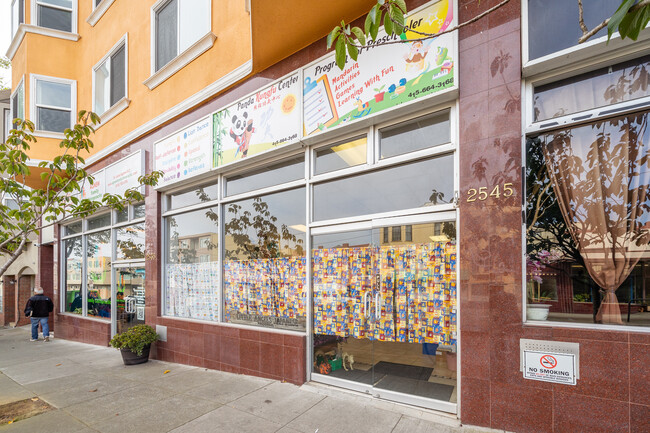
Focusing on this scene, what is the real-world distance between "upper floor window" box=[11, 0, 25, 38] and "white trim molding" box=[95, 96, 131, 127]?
5679 millimetres

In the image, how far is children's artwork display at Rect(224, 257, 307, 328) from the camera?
17.9 feet

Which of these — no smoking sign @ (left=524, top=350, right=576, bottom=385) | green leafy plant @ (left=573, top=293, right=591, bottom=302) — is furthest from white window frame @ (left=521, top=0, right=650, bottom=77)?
no smoking sign @ (left=524, top=350, right=576, bottom=385)

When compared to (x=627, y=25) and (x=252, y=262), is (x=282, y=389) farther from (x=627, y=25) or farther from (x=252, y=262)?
(x=627, y=25)

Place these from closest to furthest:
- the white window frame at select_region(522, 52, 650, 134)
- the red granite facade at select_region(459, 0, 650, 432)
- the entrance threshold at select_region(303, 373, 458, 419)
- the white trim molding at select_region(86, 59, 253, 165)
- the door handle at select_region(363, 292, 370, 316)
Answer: the red granite facade at select_region(459, 0, 650, 432), the white window frame at select_region(522, 52, 650, 134), the entrance threshold at select_region(303, 373, 458, 419), the door handle at select_region(363, 292, 370, 316), the white trim molding at select_region(86, 59, 253, 165)

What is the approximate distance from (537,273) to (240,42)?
5680 mm

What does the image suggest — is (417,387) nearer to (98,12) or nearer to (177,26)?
(177,26)

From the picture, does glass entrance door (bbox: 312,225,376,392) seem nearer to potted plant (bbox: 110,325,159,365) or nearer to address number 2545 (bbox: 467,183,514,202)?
address number 2545 (bbox: 467,183,514,202)

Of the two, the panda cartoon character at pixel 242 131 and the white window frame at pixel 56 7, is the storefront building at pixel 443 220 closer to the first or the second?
the panda cartoon character at pixel 242 131

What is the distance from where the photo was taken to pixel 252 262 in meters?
6.12

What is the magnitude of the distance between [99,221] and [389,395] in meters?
9.34

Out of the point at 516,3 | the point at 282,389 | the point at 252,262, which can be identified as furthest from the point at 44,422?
the point at 516,3

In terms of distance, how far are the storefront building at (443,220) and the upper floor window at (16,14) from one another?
9.67m

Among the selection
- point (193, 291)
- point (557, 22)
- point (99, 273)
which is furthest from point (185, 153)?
point (557, 22)

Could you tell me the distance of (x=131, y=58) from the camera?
880 cm
